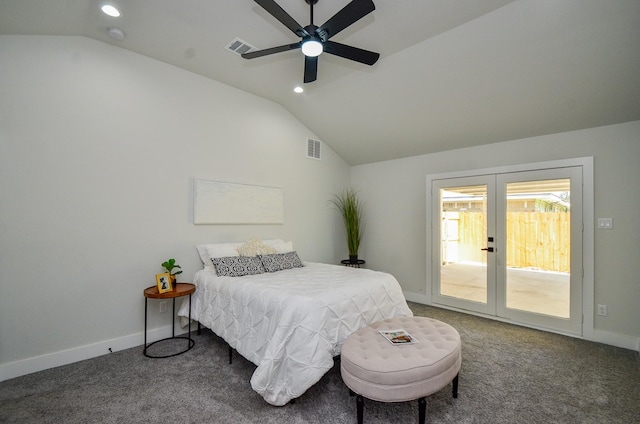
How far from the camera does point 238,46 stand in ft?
10.00

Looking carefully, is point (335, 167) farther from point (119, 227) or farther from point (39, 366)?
point (39, 366)

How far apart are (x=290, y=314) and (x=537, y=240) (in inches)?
130

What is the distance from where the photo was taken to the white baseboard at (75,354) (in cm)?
248

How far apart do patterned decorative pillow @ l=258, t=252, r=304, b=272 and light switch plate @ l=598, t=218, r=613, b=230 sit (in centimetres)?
343

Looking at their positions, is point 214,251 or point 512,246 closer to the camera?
point 214,251

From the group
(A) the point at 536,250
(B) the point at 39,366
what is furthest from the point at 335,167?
(B) the point at 39,366

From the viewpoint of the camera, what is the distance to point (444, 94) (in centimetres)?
344

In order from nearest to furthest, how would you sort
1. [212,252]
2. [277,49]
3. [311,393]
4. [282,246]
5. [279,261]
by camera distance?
[311,393] → [277,49] → [212,252] → [279,261] → [282,246]

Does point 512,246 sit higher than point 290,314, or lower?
higher

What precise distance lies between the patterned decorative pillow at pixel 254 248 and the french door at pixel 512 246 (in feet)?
8.45

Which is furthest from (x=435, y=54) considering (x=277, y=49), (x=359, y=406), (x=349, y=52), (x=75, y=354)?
(x=75, y=354)

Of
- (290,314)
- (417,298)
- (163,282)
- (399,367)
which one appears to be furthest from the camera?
(417,298)

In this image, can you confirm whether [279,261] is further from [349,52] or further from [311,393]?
[349,52]

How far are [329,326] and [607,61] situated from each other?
3351mm
